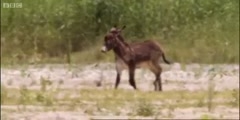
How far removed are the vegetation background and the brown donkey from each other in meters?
0.56

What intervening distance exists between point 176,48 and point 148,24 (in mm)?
631

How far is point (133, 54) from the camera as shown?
50.8 ft

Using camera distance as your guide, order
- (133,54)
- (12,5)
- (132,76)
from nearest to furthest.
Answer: (12,5), (132,76), (133,54)

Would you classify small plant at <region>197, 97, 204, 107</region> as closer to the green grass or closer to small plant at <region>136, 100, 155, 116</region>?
the green grass

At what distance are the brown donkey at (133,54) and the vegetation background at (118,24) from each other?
1.85 ft

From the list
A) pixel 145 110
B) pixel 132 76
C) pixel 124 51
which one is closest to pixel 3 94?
pixel 145 110

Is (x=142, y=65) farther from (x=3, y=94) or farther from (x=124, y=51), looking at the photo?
(x=3, y=94)

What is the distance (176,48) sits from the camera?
56.2 ft

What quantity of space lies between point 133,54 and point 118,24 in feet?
2.73

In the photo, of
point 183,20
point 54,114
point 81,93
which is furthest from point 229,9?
point 54,114

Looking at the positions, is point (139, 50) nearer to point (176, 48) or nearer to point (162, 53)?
point (162, 53)

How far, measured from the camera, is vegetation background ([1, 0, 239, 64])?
53.8 feet

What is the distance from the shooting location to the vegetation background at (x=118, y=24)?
53.8 ft

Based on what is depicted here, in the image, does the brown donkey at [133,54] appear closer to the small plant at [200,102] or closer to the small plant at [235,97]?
the small plant at [235,97]
